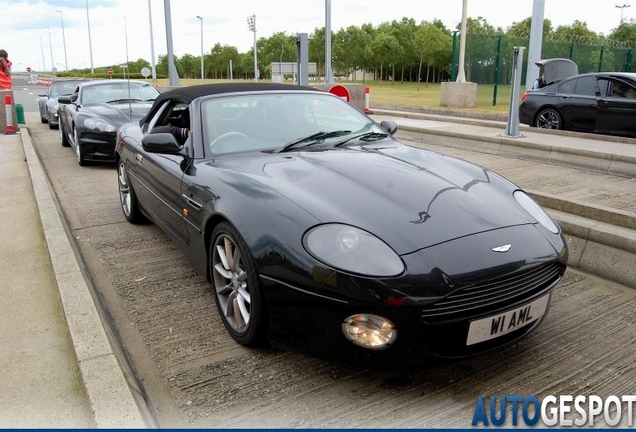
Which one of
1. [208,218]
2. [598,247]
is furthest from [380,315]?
[598,247]

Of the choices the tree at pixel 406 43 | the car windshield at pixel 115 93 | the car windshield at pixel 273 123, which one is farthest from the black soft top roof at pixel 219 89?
the tree at pixel 406 43

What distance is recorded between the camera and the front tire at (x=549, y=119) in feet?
35.1

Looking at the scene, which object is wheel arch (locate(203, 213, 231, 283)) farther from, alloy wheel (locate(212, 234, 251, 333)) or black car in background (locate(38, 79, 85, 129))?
black car in background (locate(38, 79, 85, 129))

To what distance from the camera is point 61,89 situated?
14.4 m

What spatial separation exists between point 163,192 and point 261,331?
168 centimetres

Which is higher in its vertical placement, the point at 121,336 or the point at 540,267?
the point at 540,267

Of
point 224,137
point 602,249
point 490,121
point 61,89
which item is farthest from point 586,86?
point 61,89

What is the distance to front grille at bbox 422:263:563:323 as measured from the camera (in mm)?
2340

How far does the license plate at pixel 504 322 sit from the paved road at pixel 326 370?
25cm

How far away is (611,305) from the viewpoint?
3.55m

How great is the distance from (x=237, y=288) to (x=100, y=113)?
23.6 ft

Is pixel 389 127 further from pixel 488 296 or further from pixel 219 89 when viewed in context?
pixel 488 296

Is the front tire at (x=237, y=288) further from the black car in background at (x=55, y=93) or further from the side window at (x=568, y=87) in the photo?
the black car in background at (x=55, y=93)

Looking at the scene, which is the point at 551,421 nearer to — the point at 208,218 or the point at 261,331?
the point at 261,331
